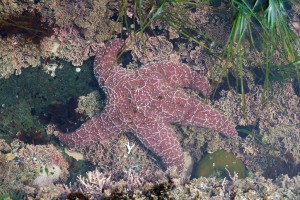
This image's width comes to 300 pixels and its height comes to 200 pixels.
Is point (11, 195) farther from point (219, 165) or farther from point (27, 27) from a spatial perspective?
point (219, 165)

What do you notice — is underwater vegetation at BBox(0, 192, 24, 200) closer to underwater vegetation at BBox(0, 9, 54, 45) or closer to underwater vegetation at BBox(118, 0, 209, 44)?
underwater vegetation at BBox(0, 9, 54, 45)

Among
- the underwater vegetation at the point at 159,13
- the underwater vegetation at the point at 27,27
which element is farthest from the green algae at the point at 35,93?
the underwater vegetation at the point at 159,13

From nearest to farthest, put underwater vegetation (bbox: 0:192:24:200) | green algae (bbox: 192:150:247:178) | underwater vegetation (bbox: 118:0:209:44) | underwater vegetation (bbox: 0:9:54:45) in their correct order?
underwater vegetation (bbox: 118:0:209:44), underwater vegetation (bbox: 0:192:24:200), underwater vegetation (bbox: 0:9:54:45), green algae (bbox: 192:150:247:178)

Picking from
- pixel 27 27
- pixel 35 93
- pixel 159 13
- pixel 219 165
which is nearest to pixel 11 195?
pixel 35 93

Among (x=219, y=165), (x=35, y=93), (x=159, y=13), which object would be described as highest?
(x=159, y=13)

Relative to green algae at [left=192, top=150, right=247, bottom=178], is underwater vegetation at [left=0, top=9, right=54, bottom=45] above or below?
above

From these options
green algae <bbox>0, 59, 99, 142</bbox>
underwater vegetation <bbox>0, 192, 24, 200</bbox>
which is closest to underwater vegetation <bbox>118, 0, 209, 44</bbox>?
green algae <bbox>0, 59, 99, 142</bbox>

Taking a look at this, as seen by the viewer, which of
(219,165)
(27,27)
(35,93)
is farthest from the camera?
(219,165)

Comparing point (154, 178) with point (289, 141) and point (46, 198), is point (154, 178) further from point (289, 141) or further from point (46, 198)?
point (289, 141)

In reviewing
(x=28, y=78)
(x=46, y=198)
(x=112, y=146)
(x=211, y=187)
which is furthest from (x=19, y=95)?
(x=211, y=187)
